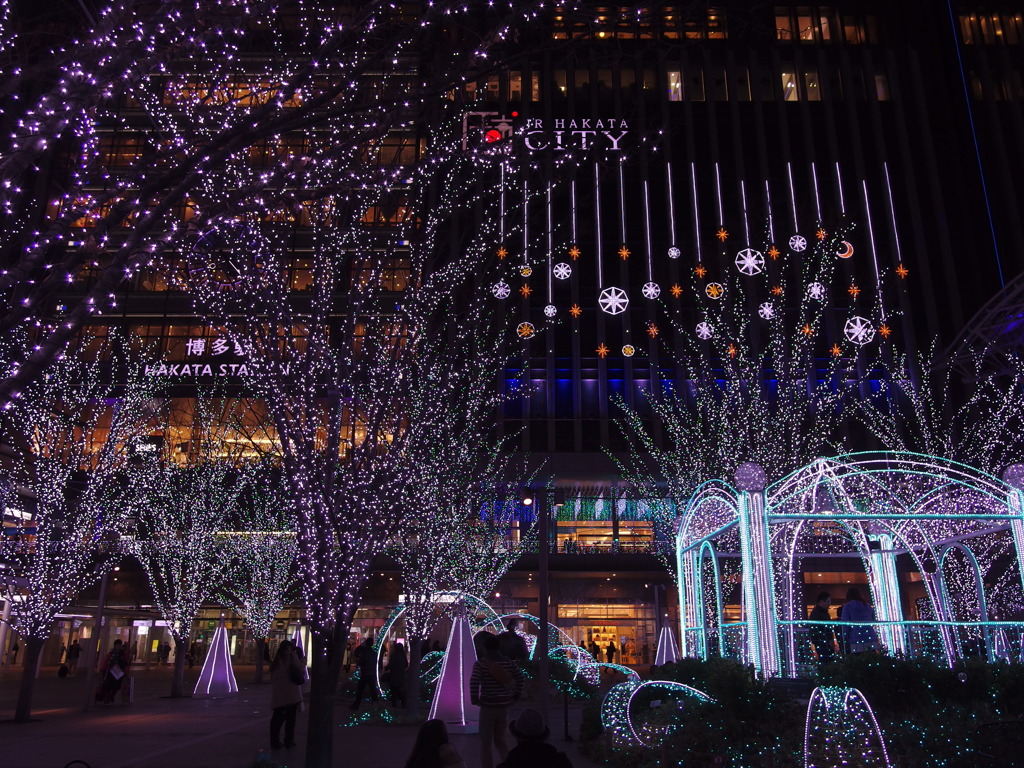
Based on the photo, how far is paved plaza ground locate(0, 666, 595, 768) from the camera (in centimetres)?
937

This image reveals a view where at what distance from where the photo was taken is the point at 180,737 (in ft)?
38.0

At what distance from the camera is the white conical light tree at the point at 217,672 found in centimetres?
1936

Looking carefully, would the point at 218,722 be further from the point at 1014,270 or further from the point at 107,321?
the point at 1014,270

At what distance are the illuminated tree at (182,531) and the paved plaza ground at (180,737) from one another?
2.71 meters

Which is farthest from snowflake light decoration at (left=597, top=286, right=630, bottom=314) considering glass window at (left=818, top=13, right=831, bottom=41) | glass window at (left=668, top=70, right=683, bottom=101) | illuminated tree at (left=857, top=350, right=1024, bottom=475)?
glass window at (left=818, top=13, right=831, bottom=41)

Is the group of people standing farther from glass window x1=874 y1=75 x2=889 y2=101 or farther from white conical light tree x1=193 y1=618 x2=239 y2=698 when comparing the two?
glass window x1=874 y1=75 x2=889 y2=101

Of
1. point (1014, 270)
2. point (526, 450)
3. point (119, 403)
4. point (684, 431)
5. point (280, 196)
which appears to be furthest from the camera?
point (1014, 270)

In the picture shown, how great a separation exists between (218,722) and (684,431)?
23399 millimetres

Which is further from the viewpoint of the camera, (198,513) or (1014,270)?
(1014,270)

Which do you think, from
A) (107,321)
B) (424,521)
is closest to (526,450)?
→ (424,521)

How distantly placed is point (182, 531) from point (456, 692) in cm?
1480

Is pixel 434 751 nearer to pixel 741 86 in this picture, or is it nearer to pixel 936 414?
pixel 936 414

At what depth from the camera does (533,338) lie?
123 feet

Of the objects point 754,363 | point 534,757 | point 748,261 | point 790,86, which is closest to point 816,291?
point 754,363
